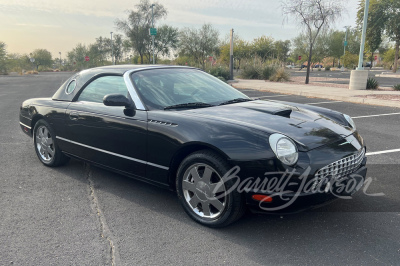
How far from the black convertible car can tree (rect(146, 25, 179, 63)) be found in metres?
51.6

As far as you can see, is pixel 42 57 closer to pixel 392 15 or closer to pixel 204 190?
pixel 392 15

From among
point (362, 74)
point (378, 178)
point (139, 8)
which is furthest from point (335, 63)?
point (378, 178)

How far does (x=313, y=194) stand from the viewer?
8.55ft

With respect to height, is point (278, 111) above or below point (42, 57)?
below

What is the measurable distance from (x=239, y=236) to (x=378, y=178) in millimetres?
2217

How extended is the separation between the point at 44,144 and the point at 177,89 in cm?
223

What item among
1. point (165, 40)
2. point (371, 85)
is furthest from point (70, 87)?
point (165, 40)

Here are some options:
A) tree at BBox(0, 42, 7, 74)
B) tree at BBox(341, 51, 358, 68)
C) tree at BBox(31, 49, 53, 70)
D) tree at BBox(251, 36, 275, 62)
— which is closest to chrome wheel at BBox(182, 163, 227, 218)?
tree at BBox(251, 36, 275, 62)

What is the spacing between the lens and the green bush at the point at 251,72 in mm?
25384

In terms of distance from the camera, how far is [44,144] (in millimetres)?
4688

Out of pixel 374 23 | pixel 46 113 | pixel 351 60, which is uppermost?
pixel 374 23

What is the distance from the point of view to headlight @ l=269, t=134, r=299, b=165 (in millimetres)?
2582

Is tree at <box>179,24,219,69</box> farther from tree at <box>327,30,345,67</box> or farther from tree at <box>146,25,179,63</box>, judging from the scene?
tree at <box>327,30,345,67</box>

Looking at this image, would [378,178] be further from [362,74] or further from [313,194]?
[362,74]
